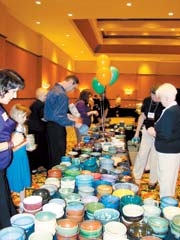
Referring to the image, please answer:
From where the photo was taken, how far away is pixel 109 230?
3.70 ft

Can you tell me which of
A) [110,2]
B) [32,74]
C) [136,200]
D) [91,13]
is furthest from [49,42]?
[136,200]

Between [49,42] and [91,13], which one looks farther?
[49,42]

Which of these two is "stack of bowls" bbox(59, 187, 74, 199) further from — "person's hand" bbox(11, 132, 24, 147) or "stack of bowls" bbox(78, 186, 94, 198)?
"person's hand" bbox(11, 132, 24, 147)

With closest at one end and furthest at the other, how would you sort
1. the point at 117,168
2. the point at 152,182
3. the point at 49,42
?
the point at 117,168, the point at 152,182, the point at 49,42

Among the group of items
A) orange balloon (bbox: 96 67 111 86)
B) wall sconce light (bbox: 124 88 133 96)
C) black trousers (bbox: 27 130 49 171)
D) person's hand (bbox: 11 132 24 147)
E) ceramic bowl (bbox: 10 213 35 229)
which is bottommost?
black trousers (bbox: 27 130 49 171)

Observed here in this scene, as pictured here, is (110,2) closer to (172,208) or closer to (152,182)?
(152,182)

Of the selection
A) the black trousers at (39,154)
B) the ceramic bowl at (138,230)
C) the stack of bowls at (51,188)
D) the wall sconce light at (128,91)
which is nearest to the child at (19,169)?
the stack of bowls at (51,188)

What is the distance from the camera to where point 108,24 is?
8789mm

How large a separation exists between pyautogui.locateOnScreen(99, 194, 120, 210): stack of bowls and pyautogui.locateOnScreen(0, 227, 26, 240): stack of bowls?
0.45 metres

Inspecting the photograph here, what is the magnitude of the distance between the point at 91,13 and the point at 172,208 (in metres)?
5.57

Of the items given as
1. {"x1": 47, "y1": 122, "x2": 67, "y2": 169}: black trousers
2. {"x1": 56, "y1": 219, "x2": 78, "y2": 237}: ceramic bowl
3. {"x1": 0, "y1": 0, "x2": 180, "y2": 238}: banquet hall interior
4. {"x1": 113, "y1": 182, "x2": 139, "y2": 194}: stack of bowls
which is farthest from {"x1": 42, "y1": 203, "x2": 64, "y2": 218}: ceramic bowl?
{"x1": 47, "y1": 122, "x2": 67, "y2": 169}: black trousers

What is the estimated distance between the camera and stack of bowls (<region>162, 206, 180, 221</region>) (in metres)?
1.32

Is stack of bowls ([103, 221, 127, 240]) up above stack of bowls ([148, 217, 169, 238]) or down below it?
above

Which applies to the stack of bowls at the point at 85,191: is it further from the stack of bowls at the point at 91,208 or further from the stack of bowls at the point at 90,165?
the stack of bowls at the point at 90,165
